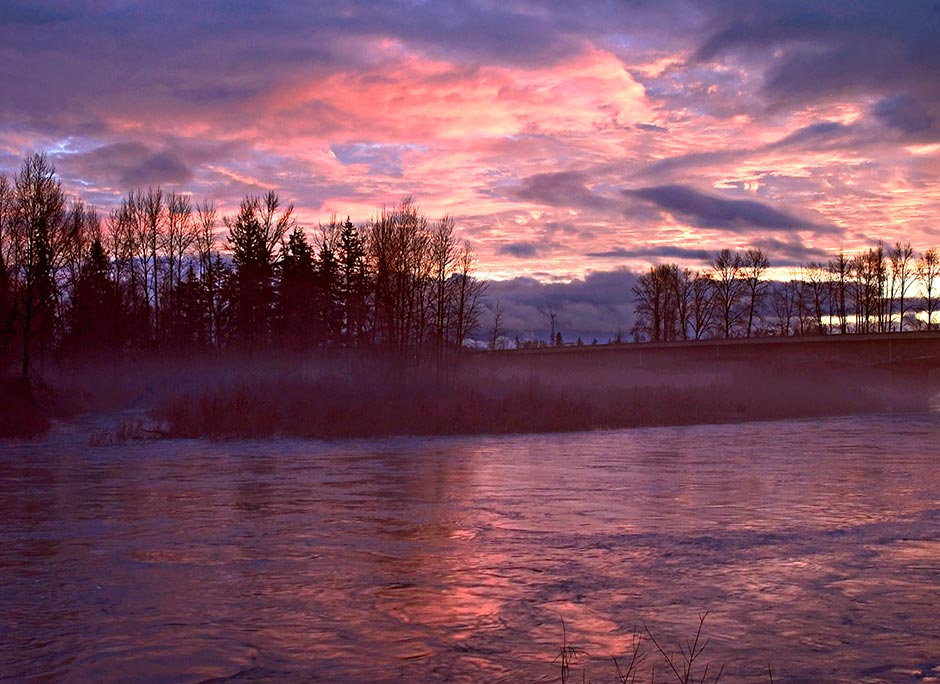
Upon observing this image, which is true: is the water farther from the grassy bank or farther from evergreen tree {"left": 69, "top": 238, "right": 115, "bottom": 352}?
evergreen tree {"left": 69, "top": 238, "right": 115, "bottom": 352}

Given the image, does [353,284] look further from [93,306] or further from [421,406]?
[421,406]

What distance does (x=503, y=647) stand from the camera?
8.13 m

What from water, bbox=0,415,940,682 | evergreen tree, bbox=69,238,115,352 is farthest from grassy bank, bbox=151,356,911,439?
evergreen tree, bbox=69,238,115,352

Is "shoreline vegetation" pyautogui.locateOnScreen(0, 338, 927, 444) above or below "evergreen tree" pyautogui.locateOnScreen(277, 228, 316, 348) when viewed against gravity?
below

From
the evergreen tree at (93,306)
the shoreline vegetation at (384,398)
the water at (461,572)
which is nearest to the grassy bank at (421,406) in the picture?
the shoreline vegetation at (384,398)

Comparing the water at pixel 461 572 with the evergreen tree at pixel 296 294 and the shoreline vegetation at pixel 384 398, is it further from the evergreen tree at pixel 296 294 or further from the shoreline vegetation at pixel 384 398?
the evergreen tree at pixel 296 294

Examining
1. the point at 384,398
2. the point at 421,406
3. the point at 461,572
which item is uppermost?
the point at 384,398

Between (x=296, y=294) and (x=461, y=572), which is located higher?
(x=296, y=294)

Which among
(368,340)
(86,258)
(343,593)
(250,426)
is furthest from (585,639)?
(86,258)

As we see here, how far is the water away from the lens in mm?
7844

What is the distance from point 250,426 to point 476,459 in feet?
30.9

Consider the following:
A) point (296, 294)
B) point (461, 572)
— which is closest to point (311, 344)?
point (296, 294)

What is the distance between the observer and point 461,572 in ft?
36.2

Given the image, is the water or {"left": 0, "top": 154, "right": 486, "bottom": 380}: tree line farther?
{"left": 0, "top": 154, "right": 486, "bottom": 380}: tree line
